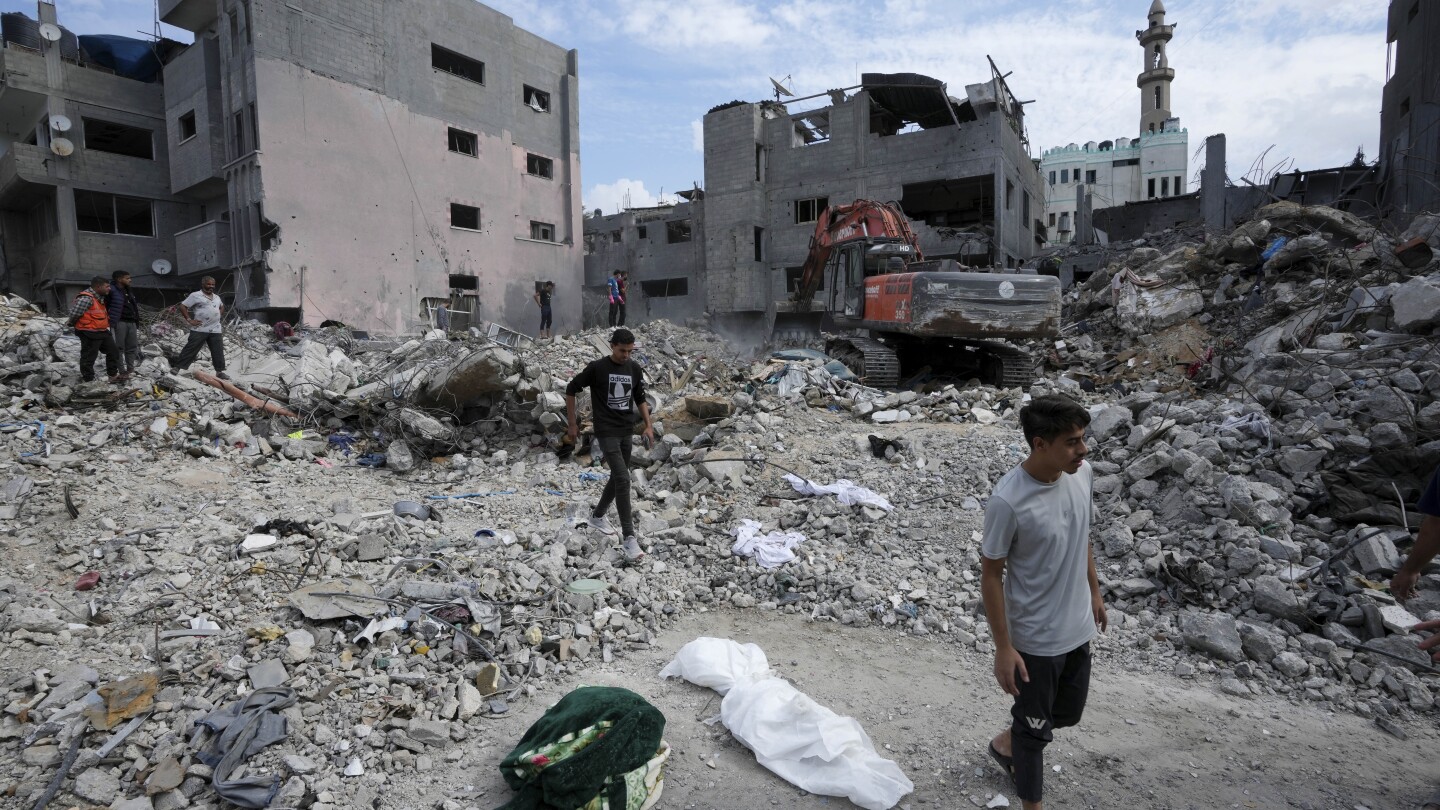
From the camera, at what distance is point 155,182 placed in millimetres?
19625

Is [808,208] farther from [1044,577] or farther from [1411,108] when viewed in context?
[1044,577]

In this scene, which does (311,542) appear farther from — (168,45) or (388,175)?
(168,45)

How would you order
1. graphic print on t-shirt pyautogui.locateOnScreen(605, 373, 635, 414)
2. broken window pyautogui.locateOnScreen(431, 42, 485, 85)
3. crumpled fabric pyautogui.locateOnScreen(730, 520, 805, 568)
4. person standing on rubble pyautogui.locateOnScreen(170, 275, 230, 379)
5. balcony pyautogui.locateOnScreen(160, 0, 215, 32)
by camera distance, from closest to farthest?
crumpled fabric pyautogui.locateOnScreen(730, 520, 805, 568)
graphic print on t-shirt pyautogui.locateOnScreen(605, 373, 635, 414)
person standing on rubble pyautogui.locateOnScreen(170, 275, 230, 379)
balcony pyautogui.locateOnScreen(160, 0, 215, 32)
broken window pyautogui.locateOnScreen(431, 42, 485, 85)

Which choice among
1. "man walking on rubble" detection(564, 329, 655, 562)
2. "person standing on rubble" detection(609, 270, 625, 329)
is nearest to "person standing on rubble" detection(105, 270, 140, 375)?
"man walking on rubble" detection(564, 329, 655, 562)

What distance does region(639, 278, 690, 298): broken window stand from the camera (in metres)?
25.7

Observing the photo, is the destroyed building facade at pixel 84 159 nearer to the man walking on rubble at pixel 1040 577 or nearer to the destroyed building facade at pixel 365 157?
the destroyed building facade at pixel 365 157

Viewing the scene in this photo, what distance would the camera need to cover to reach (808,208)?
22578 millimetres

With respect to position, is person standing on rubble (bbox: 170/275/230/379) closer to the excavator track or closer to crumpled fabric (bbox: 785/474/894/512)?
crumpled fabric (bbox: 785/474/894/512)

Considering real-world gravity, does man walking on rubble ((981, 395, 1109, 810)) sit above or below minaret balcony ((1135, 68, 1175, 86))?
below

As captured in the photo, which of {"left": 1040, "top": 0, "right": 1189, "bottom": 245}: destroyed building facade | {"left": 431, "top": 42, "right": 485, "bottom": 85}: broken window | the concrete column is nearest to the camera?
the concrete column

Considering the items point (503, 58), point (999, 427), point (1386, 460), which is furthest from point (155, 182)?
point (1386, 460)

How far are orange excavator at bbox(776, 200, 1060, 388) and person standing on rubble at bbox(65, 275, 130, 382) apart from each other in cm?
983

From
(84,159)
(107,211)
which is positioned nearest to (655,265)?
(107,211)

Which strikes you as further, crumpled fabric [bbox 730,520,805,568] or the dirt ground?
crumpled fabric [bbox 730,520,805,568]
